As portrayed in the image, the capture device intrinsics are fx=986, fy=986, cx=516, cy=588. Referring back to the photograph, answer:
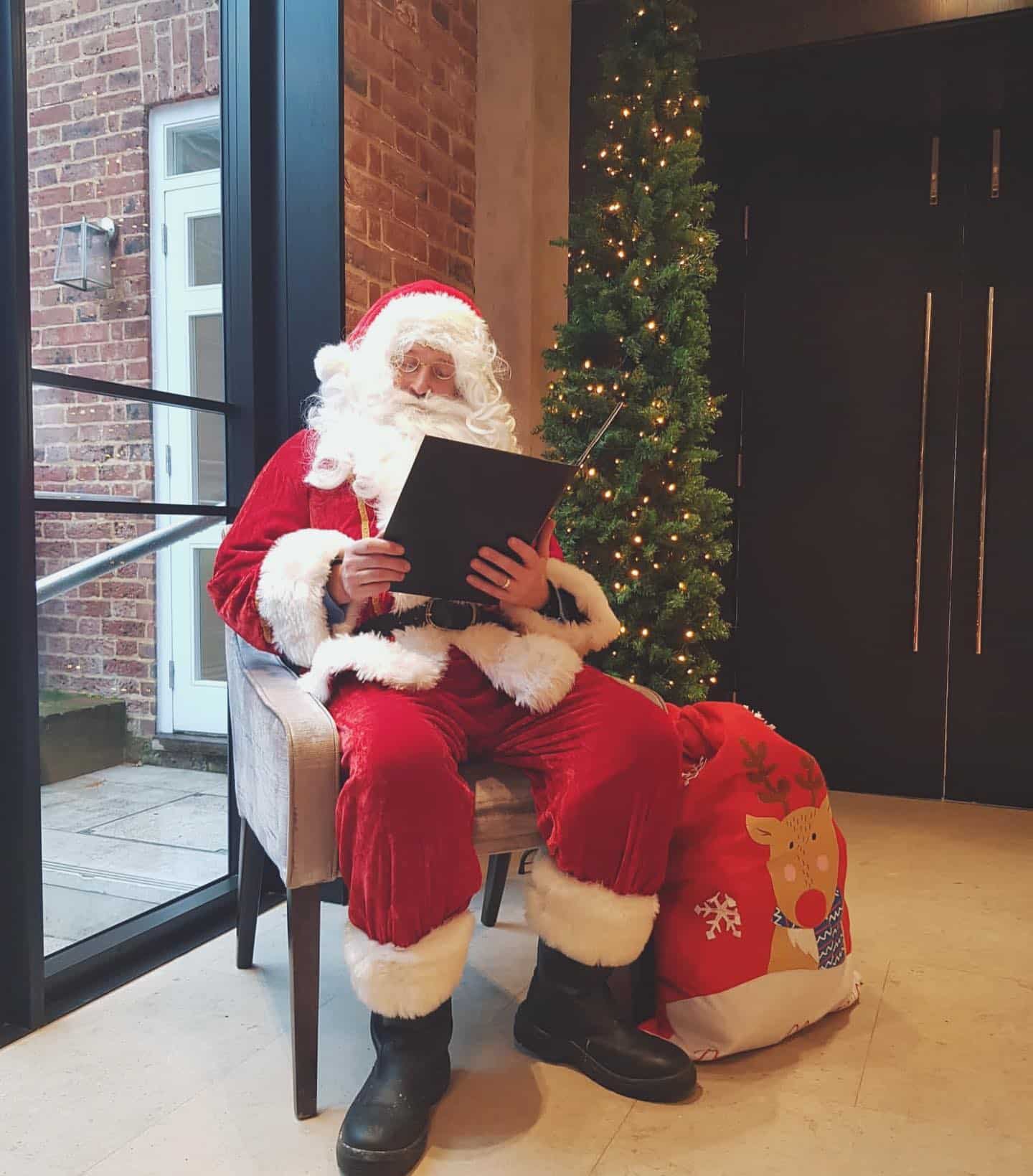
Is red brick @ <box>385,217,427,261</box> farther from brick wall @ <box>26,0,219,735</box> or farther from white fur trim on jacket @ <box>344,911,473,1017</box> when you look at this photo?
white fur trim on jacket @ <box>344,911,473,1017</box>

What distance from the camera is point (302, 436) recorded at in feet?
6.01

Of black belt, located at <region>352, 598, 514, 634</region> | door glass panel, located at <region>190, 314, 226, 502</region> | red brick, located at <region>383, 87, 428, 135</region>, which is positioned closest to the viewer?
black belt, located at <region>352, 598, 514, 634</region>

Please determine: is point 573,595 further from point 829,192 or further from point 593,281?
point 829,192

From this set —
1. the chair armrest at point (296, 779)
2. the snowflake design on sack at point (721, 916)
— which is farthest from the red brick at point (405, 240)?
the snowflake design on sack at point (721, 916)

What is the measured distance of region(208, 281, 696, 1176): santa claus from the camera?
1.35m

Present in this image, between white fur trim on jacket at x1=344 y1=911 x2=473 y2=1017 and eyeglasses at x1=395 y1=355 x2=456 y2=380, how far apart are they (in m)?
0.99

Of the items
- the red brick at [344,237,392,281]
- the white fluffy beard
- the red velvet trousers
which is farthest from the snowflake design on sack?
the red brick at [344,237,392,281]

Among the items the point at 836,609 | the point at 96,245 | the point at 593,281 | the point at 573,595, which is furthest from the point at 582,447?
the point at 836,609

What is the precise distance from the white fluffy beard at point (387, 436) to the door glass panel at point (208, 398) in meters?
0.54

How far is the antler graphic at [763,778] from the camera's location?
5.52 feet

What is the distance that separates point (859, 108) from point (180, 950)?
2.97m

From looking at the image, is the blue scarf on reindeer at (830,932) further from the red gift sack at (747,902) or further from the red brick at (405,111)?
the red brick at (405,111)

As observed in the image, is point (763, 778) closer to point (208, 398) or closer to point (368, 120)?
point (208, 398)

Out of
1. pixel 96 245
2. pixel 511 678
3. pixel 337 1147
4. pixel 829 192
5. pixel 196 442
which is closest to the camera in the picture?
pixel 337 1147
